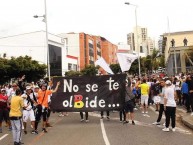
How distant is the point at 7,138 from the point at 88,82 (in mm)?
5518

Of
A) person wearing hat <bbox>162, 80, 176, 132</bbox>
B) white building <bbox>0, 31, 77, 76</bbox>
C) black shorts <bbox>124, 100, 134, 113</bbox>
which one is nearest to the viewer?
person wearing hat <bbox>162, 80, 176, 132</bbox>

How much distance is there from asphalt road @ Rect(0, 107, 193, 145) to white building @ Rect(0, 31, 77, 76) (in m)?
76.1

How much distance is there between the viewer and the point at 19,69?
53625 mm

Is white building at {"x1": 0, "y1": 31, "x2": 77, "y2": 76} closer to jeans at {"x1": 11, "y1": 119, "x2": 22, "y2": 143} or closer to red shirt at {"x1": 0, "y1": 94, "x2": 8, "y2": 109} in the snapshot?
red shirt at {"x1": 0, "y1": 94, "x2": 8, "y2": 109}

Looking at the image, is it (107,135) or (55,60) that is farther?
(55,60)

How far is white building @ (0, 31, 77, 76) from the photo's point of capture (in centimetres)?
9244

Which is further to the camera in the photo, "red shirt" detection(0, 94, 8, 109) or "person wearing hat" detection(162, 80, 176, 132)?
"red shirt" detection(0, 94, 8, 109)

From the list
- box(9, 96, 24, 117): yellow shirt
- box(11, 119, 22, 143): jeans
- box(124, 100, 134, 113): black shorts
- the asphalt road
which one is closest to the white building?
box(124, 100, 134, 113): black shorts

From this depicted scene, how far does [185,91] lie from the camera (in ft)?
72.0

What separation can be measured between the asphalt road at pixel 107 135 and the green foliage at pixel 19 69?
35703 mm

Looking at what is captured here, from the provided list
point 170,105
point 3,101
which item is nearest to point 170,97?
point 170,105

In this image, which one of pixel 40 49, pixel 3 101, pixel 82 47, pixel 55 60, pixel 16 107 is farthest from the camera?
pixel 82 47

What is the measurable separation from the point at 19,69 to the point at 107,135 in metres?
42.2

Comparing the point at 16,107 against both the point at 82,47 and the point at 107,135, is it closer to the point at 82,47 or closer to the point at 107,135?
the point at 107,135
